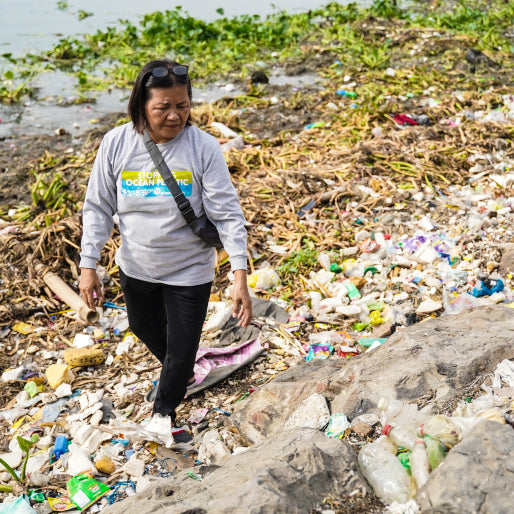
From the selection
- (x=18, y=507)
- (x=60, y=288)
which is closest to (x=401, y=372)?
(x=18, y=507)

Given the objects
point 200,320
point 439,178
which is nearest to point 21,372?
point 200,320

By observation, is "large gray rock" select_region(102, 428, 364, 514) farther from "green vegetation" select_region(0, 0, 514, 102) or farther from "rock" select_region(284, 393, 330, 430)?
"green vegetation" select_region(0, 0, 514, 102)

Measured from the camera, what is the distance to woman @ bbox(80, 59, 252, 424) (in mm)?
Result: 2670

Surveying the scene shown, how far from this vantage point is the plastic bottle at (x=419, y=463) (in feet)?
6.55

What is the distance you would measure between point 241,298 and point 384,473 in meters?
1.00

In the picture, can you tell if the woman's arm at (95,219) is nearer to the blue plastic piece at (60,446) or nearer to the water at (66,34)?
the blue plastic piece at (60,446)

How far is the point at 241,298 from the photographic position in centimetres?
278

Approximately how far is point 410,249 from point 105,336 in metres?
2.35

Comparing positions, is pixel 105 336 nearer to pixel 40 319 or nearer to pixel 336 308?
pixel 40 319

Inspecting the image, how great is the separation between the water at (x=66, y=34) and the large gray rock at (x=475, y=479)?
725cm

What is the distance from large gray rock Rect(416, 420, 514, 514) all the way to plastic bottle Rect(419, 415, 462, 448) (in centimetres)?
13

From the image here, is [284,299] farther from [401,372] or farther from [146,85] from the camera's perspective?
[146,85]

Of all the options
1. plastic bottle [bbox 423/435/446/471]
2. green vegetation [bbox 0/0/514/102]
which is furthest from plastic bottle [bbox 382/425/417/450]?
green vegetation [bbox 0/0/514/102]

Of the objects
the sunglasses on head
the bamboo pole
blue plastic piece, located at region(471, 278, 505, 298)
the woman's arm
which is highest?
the sunglasses on head
